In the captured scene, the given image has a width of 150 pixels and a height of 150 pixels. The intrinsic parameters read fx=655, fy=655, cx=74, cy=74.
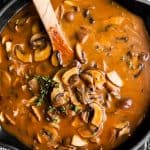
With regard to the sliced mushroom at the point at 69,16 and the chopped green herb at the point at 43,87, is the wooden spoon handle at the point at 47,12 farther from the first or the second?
the chopped green herb at the point at 43,87

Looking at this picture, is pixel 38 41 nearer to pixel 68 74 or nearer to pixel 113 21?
pixel 68 74

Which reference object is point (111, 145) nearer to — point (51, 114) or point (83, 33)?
point (51, 114)

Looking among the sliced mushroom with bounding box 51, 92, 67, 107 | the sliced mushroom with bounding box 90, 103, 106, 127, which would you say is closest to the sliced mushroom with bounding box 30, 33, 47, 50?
the sliced mushroom with bounding box 51, 92, 67, 107

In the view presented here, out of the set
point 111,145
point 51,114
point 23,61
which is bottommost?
point 111,145

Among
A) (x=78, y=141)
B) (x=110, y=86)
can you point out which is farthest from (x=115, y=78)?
(x=78, y=141)

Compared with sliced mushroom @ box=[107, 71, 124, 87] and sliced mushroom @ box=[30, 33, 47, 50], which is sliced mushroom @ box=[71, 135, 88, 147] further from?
sliced mushroom @ box=[30, 33, 47, 50]

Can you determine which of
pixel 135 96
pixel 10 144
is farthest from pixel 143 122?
pixel 10 144
